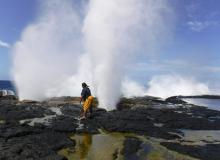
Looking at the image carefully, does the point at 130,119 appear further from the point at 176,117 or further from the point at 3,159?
the point at 3,159

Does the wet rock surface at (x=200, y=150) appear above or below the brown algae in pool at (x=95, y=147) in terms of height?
below

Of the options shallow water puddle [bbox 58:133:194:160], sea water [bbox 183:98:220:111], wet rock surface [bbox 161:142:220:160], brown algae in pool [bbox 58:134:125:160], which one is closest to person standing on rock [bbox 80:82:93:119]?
brown algae in pool [bbox 58:134:125:160]

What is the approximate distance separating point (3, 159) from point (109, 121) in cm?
1027

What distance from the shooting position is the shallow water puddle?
13219 millimetres

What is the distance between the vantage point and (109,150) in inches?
562

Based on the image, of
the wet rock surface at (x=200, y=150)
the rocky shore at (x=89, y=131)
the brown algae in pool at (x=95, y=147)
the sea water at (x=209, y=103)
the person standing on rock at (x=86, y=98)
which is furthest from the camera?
the sea water at (x=209, y=103)

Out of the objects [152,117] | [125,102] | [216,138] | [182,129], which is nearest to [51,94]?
[125,102]

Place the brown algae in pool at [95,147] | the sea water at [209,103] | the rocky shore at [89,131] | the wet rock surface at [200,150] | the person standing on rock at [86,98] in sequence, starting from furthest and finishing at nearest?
the sea water at [209,103]
the person standing on rock at [86,98]
the wet rock surface at [200,150]
the brown algae in pool at [95,147]
the rocky shore at [89,131]

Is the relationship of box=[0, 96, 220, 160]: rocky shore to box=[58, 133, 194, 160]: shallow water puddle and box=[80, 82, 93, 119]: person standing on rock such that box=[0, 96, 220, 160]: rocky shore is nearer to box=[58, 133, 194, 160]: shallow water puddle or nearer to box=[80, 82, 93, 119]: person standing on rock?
box=[58, 133, 194, 160]: shallow water puddle

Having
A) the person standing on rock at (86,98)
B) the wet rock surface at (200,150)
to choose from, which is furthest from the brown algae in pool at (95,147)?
the person standing on rock at (86,98)

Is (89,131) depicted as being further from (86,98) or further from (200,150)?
(200,150)

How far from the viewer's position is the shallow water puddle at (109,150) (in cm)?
1322

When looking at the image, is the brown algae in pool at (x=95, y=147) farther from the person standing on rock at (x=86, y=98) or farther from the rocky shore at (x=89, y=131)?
the person standing on rock at (x=86, y=98)

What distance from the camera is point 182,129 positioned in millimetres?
21938
